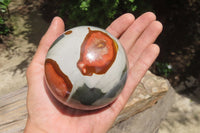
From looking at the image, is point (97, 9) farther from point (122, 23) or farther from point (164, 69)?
point (164, 69)

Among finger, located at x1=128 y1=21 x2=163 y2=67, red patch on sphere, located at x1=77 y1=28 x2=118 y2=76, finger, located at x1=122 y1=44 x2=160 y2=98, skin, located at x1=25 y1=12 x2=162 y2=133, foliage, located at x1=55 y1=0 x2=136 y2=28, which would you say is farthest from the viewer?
foliage, located at x1=55 y1=0 x2=136 y2=28

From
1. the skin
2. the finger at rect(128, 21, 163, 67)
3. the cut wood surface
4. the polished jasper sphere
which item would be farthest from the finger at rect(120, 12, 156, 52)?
the polished jasper sphere

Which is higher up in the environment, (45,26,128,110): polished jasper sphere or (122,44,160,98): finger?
(45,26,128,110): polished jasper sphere

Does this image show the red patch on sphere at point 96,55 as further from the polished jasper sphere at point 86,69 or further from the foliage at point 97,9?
the foliage at point 97,9

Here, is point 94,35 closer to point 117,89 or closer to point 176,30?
point 117,89

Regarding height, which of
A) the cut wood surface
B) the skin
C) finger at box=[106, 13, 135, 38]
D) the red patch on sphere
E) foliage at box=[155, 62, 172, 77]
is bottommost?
foliage at box=[155, 62, 172, 77]

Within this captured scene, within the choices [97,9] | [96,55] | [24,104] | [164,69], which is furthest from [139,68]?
[164,69]

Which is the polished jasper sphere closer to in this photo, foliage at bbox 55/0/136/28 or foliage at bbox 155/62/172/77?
foliage at bbox 55/0/136/28

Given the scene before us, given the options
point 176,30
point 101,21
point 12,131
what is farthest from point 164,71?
point 12,131
